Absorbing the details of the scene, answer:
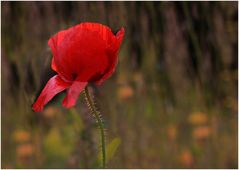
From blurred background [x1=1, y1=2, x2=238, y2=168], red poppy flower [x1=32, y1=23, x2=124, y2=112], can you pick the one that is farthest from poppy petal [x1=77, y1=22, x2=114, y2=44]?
blurred background [x1=1, y1=2, x2=238, y2=168]

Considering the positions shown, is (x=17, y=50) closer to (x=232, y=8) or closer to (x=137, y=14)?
(x=137, y=14)

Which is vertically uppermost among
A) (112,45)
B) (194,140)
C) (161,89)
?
(112,45)

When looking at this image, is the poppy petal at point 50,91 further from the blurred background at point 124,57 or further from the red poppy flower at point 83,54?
the blurred background at point 124,57

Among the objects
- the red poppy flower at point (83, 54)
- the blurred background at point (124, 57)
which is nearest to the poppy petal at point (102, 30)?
the red poppy flower at point (83, 54)

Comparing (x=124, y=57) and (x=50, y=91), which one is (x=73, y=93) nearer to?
(x=50, y=91)

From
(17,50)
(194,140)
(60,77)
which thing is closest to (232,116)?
(194,140)

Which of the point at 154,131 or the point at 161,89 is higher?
the point at 161,89

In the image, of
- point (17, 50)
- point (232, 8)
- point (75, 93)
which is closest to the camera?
point (75, 93)

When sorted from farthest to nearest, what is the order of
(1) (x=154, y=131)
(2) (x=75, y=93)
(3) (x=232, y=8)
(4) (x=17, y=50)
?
(1) (x=154, y=131) < (3) (x=232, y=8) < (4) (x=17, y=50) < (2) (x=75, y=93)
